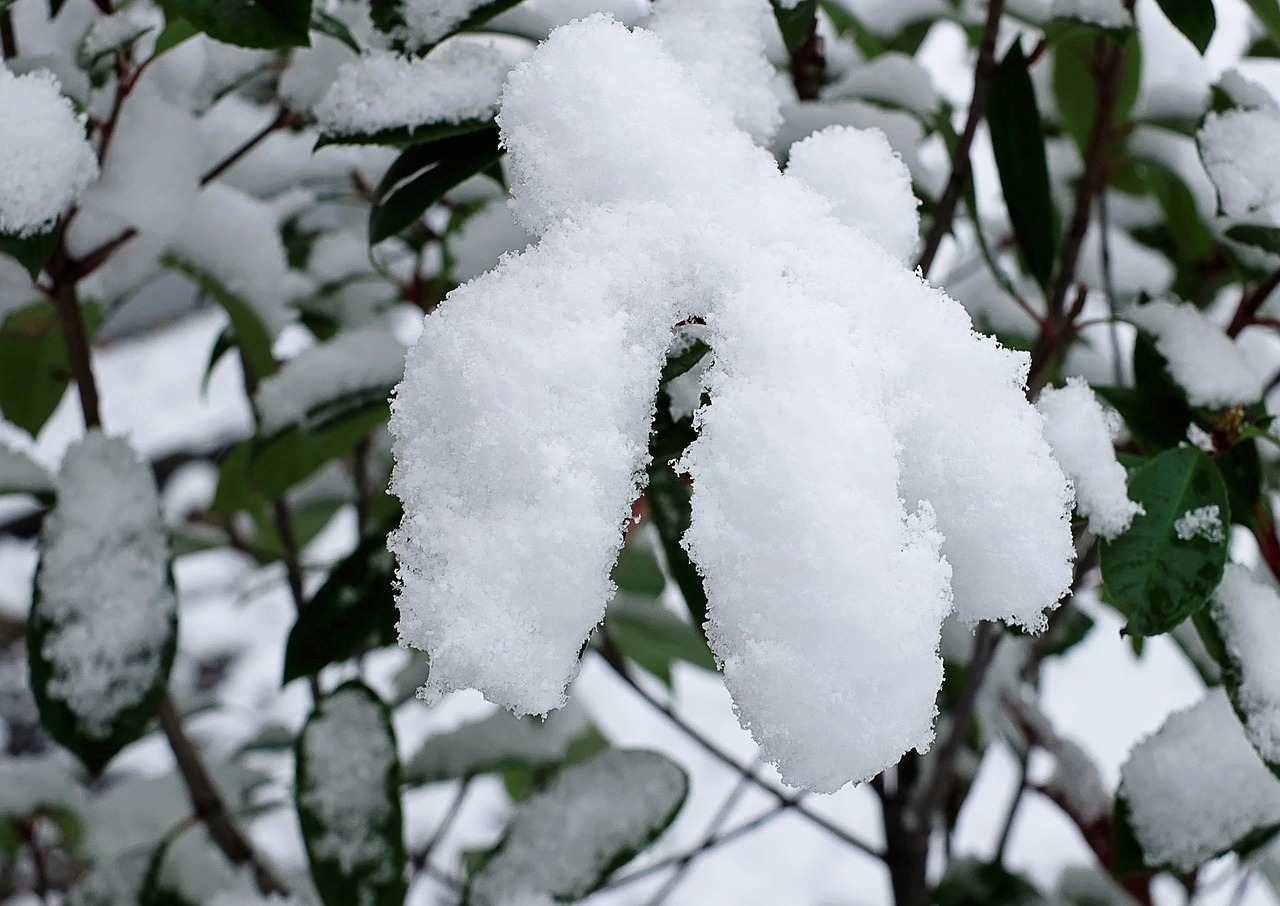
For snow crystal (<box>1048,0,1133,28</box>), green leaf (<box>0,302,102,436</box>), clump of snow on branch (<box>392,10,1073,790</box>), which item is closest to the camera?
clump of snow on branch (<box>392,10,1073,790</box>)

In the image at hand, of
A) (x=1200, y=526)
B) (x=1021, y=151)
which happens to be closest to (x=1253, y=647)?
(x=1200, y=526)

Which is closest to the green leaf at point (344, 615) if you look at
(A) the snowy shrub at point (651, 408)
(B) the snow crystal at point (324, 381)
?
(A) the snowy shrub at point (651, 408)

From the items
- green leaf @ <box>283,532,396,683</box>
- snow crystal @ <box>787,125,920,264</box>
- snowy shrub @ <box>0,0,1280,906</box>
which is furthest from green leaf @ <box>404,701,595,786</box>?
snow crystal @ <box>787,125,920,264</box>

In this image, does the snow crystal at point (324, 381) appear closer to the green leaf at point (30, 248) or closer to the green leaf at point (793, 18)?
the green leaf at point (30, 248)

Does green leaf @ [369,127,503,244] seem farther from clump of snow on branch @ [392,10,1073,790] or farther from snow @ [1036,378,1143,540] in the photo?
snow @ [1036,378,1143,540]

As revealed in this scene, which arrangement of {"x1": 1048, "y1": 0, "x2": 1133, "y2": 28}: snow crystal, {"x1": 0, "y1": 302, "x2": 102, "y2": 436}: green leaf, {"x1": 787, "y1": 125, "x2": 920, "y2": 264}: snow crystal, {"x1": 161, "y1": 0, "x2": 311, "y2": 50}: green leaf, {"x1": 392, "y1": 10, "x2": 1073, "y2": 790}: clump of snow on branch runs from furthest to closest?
{"x1": 0, "y1": 302, "x2": 102, "y2": 436}: green leaf
{"x1": 1048, "y1": 0, "x2": 1133, "y2": 28}: snow crystal
{"x1": 161, "y1": 0, "x2": 311, "y2": 50}: green leaf
{"x1": 787, "y1": 125, "x2": 920, "y2": 264}: snow crystal
{"x1": 392, "y1": 10, "x2": 1073, "y2": 790}: clump of snow on branch

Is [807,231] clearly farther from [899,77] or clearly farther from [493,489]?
[899,77]

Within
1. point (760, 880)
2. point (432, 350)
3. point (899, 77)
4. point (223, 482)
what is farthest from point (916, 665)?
point (760, 880)
